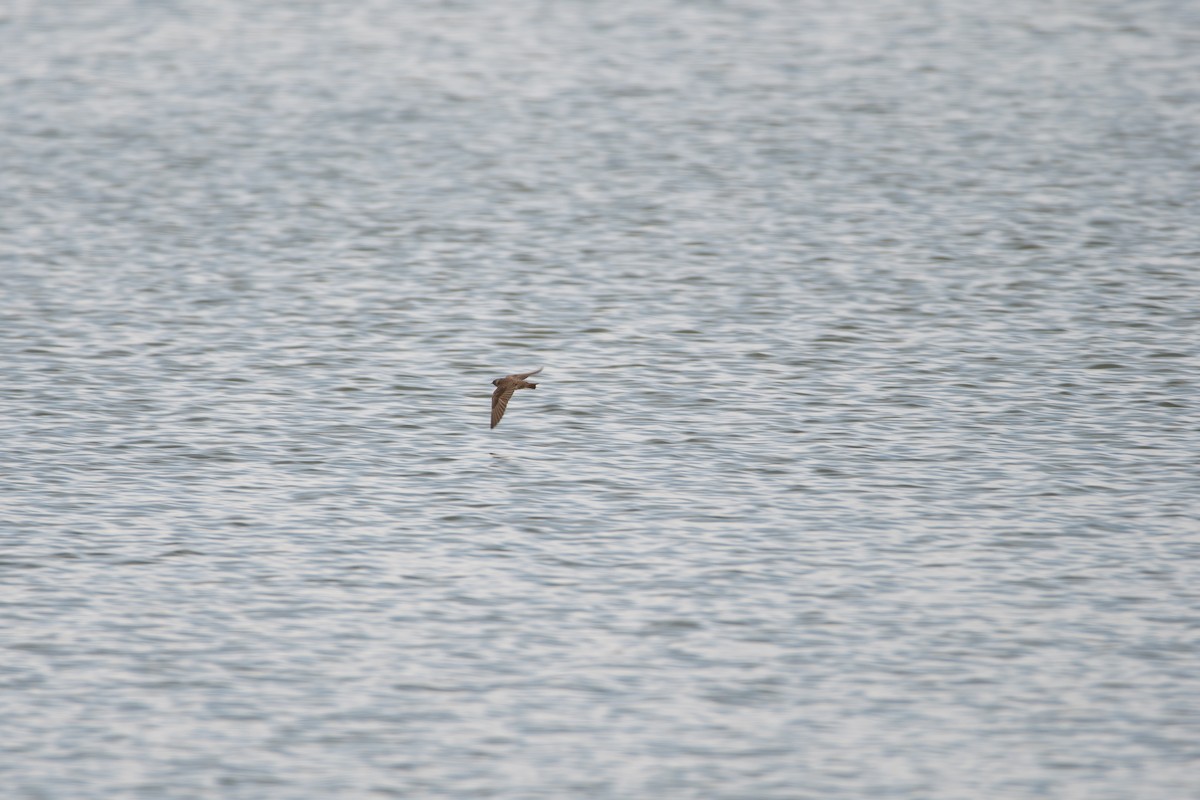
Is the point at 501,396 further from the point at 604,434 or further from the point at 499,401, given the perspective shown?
the point at 604,434

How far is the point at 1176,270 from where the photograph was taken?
87.5 ft

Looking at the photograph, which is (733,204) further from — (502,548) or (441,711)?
(441,711)

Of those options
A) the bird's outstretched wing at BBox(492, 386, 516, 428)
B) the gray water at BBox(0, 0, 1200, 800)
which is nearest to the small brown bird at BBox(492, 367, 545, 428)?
the bird's outstretched wing at BBox(492, 386, 516, 428)

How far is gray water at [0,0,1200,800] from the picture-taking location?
47.4 ft

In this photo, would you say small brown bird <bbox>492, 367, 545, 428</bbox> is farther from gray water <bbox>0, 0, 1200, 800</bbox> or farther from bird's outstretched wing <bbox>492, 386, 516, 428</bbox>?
gray water <bbox>0, 0, 1200, 800</bbox>

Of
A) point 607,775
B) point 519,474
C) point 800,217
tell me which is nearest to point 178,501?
point 519,474

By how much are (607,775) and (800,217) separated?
17.4 m

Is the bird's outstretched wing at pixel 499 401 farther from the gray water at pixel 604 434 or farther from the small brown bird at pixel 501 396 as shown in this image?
the gray water at pixel 604 434

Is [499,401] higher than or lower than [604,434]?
higher

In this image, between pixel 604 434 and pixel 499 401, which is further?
pixel 604 434

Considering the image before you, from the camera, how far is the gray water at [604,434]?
1446cm

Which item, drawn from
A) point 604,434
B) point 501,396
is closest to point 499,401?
point 501,396

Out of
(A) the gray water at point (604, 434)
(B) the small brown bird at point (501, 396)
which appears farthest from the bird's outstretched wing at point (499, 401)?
(A) the gray water at point (604, 434)

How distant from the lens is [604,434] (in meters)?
20.8
